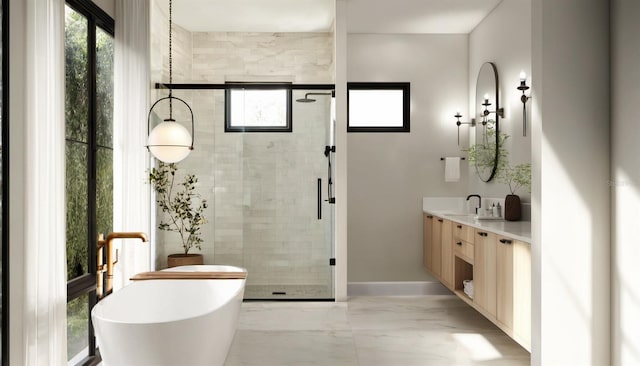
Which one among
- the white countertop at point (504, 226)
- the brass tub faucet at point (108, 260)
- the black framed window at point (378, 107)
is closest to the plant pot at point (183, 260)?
the brass tub faucet at point (108, 260)

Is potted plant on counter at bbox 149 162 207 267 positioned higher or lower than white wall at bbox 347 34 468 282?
lower

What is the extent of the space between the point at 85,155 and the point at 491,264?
115 inches

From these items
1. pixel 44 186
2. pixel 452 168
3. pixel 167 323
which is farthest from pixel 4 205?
pixel 452 168

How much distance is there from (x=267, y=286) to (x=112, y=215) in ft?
5.79

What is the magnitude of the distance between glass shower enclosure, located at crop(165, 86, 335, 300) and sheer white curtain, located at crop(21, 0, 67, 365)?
8.05 ft

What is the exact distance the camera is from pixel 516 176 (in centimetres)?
446

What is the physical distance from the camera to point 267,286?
5.14 metres

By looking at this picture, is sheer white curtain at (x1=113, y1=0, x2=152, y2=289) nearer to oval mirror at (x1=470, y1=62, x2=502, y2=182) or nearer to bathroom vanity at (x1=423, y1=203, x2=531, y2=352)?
bathroom vanity at (x1=423, y1=203, x2=531, y2=352)

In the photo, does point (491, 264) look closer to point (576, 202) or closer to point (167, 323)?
point (576, 202)

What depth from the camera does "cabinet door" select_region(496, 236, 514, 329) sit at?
3.36 meters

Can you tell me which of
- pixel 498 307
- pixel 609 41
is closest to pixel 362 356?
pixel 498 307

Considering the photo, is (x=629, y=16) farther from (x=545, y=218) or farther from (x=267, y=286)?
(x=267, y=286)

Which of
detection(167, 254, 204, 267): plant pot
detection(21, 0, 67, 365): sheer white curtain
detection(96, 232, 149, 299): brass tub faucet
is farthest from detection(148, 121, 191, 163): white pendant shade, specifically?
detection(167, 254, 204, 267): plant pot

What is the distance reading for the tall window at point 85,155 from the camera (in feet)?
10.8
